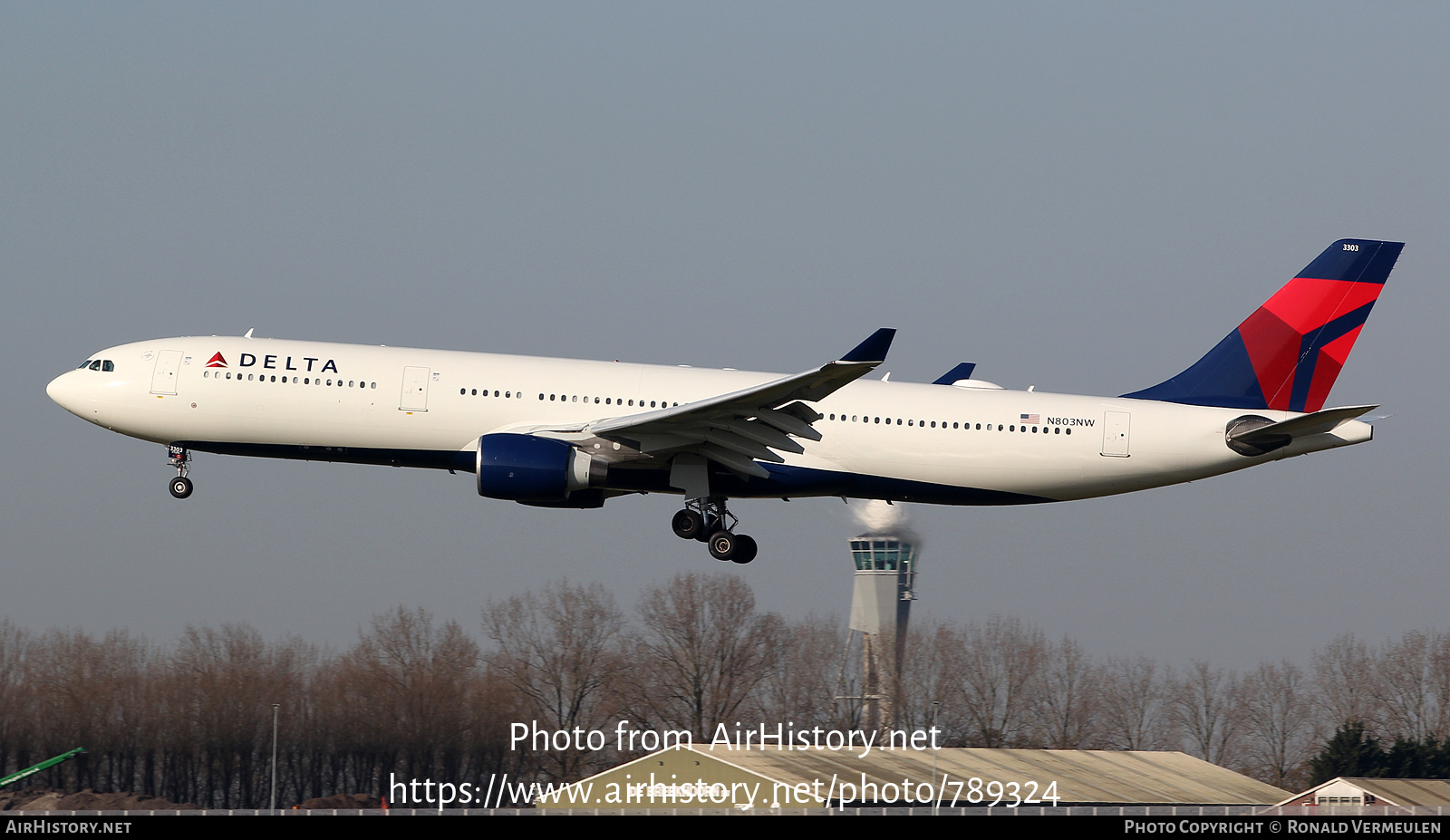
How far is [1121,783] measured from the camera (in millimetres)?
42469

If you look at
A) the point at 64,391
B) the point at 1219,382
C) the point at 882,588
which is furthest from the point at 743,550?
the point at 882,588

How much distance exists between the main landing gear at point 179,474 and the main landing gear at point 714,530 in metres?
10.5

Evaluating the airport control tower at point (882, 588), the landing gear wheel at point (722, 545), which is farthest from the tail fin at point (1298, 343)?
the airport control tower at point (882, 588)

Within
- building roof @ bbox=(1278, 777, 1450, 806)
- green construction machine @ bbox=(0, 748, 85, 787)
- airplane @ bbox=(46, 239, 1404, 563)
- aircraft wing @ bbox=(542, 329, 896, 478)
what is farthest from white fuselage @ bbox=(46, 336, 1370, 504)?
green construction machine @ bbox=(0, 748, 85, 787)

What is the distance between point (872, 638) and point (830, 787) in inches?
1117

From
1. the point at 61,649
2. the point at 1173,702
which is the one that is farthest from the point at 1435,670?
the point at 61,649

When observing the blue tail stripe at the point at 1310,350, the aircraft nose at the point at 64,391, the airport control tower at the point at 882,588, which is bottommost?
the airport control tower at the point at 882,588

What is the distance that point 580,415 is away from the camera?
102 ft

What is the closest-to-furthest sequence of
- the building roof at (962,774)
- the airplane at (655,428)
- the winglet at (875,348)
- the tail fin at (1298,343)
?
the winglet at (875,348), the airplane at (655,428), the tail fin at (1298,343), the building roof at (962,774)

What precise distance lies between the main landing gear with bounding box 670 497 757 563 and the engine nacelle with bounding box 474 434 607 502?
3.52m

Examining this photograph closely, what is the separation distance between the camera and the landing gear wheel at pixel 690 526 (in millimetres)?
32812

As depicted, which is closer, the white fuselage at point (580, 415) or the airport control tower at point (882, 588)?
the white fuselage at point (580, 415)

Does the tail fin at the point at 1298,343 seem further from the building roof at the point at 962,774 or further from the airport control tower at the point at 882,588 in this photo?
the airport control tower at the point at 882,588
